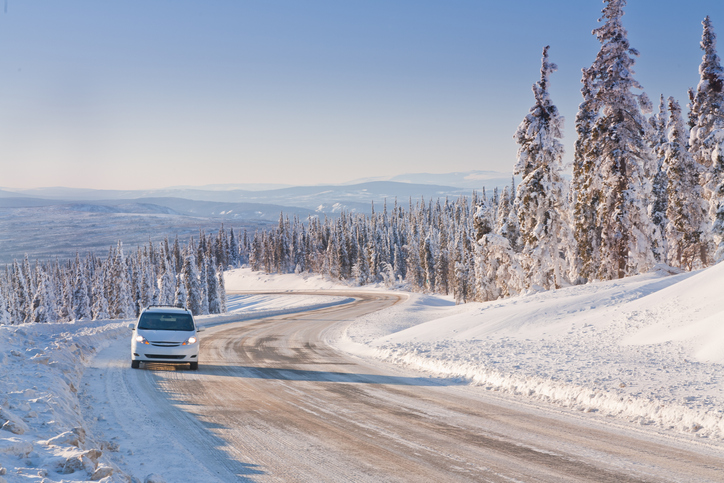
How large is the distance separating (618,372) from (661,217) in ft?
145

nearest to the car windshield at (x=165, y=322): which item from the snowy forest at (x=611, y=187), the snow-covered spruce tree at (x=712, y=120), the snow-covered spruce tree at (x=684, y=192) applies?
the snowy forest at (x=611, y=187)

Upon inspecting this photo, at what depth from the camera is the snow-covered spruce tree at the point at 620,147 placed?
3050 cm

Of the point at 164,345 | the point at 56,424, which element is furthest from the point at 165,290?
the point at 56,424

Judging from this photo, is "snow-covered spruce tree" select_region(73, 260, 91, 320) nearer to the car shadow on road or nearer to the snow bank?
the snow bank

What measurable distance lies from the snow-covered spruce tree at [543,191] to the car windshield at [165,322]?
23.8m

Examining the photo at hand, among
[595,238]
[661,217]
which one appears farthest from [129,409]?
[661,217]

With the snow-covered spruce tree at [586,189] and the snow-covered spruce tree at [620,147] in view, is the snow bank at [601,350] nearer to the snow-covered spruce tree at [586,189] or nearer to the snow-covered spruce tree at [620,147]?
the snow-covered spruce tree at [620,147]

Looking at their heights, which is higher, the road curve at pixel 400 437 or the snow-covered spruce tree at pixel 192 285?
the road curve at pixel 400 437

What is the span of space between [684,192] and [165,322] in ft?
131

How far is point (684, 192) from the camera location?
136ft

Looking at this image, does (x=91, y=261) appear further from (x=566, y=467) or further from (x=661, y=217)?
(x=566, y=467)

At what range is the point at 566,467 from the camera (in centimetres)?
659

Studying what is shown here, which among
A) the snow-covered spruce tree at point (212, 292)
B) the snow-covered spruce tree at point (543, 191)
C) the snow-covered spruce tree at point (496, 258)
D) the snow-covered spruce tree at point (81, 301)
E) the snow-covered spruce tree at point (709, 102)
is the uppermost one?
the snow-covered spruce tree at point (709, 102)

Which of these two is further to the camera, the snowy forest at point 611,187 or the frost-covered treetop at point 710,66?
the frost-covered treetop at point 710,66
